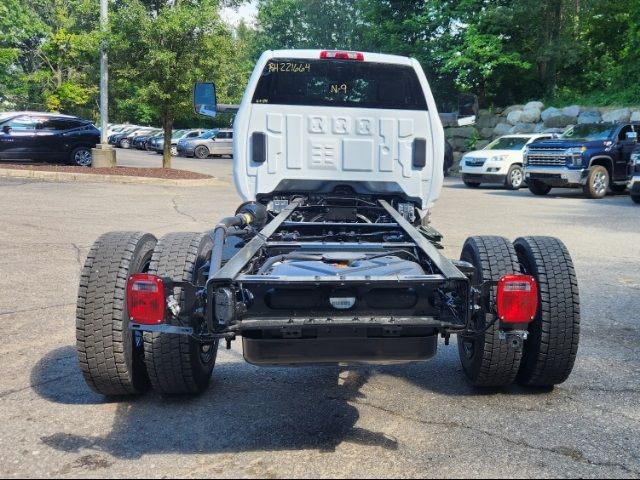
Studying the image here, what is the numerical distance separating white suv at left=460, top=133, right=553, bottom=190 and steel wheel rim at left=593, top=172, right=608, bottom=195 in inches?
117

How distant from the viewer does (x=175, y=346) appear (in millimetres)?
3904

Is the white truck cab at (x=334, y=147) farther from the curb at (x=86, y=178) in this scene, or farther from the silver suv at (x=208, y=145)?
the silver suv at (x=208, y=145)

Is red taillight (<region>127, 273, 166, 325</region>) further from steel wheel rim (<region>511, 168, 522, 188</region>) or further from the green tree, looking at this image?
the green tree

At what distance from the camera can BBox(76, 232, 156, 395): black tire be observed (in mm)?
3896

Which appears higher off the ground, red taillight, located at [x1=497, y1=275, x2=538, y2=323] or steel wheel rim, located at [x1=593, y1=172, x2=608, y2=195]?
steel wheel rim, located at [x1=593, y1=172, x2=608, y2=195]

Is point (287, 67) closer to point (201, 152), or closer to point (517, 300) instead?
point (517, 300)

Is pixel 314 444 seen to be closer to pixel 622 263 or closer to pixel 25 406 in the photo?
pixel 25 406

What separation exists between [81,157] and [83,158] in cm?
7

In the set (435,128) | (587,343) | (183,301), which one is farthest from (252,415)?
(435,128)

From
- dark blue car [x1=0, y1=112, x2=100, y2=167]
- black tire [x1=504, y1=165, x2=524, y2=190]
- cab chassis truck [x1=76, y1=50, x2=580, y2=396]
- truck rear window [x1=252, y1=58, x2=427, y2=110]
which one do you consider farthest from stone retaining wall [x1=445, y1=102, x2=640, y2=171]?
cab chassis truck [x1=76, y1=50, x2=580, y2=396]

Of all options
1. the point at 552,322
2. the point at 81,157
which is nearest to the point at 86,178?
the point at 81,157

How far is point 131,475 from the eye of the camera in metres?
3.20

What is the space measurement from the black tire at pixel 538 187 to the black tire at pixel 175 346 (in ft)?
53.1

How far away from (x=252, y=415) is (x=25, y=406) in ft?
4.10
